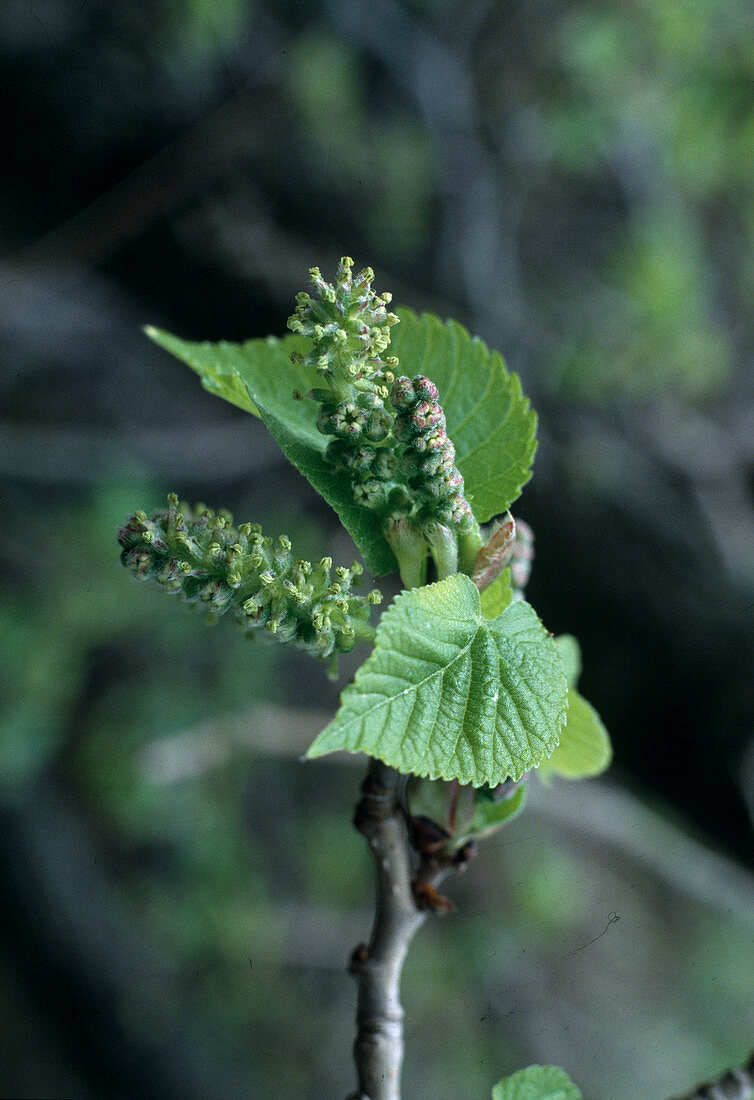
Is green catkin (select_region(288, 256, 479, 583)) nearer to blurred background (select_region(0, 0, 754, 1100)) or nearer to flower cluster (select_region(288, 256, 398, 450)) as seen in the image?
flower cluster (select_region(288, 256, 398, 450))

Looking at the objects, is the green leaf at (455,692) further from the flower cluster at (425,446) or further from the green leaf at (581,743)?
the green leaf at (581,743)

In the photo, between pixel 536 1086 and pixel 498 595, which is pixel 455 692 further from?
pixel 536 1086

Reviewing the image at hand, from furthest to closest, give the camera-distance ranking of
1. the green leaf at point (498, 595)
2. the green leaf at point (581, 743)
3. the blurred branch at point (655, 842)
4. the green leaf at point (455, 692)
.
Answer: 1. the blurred branch at point (655, 842)
2. the green leaf at point (581, 743)
3. the green leaf at point (498, 595)
4. the green leaf at point (455, 692)

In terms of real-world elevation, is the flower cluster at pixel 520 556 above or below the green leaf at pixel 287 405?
below

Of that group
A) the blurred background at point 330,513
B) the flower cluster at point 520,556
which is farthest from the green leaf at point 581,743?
the blurred background at point 330,513

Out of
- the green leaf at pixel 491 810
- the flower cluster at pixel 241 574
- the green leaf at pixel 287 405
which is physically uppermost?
the green leaf at pixel 287 405

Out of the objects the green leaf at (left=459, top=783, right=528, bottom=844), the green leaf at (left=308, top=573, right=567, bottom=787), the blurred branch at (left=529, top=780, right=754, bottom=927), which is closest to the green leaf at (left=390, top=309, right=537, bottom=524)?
the green leaf at (left=308, top=573, right=567, bottom=787)

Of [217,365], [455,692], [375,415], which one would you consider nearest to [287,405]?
[217,365]

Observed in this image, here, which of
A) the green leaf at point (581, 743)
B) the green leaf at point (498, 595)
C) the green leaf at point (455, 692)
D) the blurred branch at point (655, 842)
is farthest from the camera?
the blurred branch at point (655, 842)
